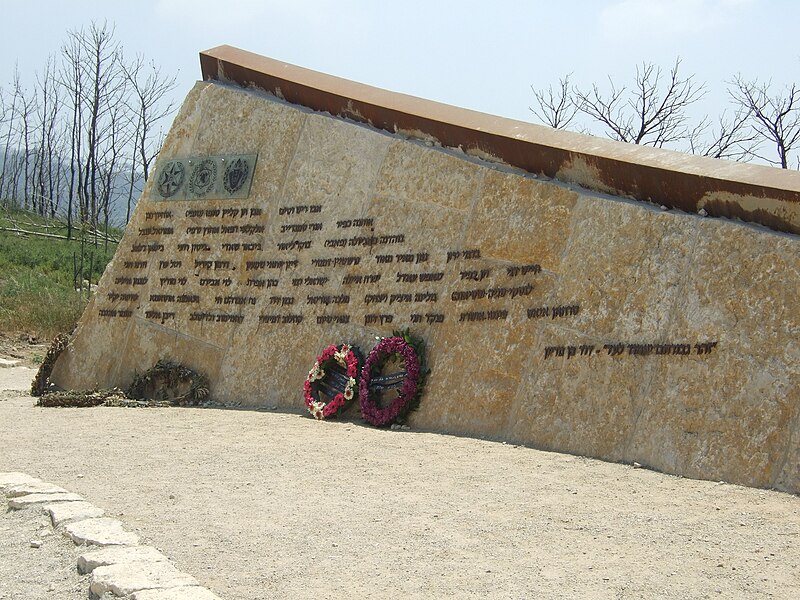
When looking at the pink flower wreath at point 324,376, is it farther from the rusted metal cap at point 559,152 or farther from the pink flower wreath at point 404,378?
the rusted metal cap at point 559,152

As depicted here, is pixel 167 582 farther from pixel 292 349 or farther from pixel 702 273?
pixel 292 349

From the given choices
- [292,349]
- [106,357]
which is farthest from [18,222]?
[292,349]

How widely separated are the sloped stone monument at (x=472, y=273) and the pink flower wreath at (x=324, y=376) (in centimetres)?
22

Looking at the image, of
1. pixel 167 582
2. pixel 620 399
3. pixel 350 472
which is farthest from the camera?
pixel 620 399

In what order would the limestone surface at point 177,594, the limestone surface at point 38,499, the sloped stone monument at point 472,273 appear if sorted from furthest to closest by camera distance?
1. the sloped stone monument at point 472,273
2. the limestone surface at point 38,499
3. the limestone surface at point 177,594

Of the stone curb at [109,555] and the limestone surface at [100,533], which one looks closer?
the stone curb at [109,555]

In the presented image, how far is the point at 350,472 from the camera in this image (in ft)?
16.5

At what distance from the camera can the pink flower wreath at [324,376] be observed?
6844 mm

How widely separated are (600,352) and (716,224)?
97 centimetres

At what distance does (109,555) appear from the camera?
3502 millimetres

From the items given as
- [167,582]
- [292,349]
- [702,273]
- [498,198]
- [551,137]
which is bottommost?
[167,582]

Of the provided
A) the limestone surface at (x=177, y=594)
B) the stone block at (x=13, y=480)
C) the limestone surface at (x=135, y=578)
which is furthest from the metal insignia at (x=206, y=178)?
the limestone surface at (x=177, y=594)

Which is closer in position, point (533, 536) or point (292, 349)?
point (533, 536)

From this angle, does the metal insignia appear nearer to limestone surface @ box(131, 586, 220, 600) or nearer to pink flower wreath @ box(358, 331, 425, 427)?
pink flower wreath @ box(358, 331, 425, 427)
